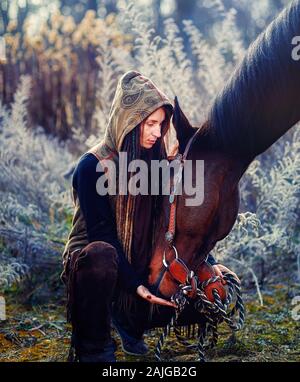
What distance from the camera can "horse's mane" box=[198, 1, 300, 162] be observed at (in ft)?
5.09

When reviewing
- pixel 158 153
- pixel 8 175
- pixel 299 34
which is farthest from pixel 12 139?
pixel 299 34

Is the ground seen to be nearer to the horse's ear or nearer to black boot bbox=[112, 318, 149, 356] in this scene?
black boot bbox=[112, 318, 149, 356]

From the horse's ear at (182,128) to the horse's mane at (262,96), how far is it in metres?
0.08

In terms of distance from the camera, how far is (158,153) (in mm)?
1858

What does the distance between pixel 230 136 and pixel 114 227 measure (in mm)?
471

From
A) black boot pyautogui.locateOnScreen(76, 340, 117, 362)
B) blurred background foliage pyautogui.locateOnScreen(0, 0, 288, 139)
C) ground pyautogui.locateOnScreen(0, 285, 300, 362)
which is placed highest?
blurred background foliage pyautogui.locateOnScreen(0, 0, 288, 139)

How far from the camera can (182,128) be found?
1.77 metres

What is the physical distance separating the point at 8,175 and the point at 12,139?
42 centimetres

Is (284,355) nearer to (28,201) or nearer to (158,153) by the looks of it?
(158,153)

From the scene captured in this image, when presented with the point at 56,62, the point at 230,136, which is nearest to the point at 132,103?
the point at 230,136

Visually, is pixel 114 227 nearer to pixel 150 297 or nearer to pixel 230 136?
pixel 150 297

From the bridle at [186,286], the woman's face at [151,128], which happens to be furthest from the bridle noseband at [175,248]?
the woman's face at [151,128]

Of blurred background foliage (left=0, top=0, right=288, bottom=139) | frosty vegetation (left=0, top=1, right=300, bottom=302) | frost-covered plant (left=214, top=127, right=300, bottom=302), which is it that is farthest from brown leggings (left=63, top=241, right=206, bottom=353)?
blurred background foliage (left=0, top=0, right=288, bottom=139)

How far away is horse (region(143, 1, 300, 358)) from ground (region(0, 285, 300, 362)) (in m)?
0.34
